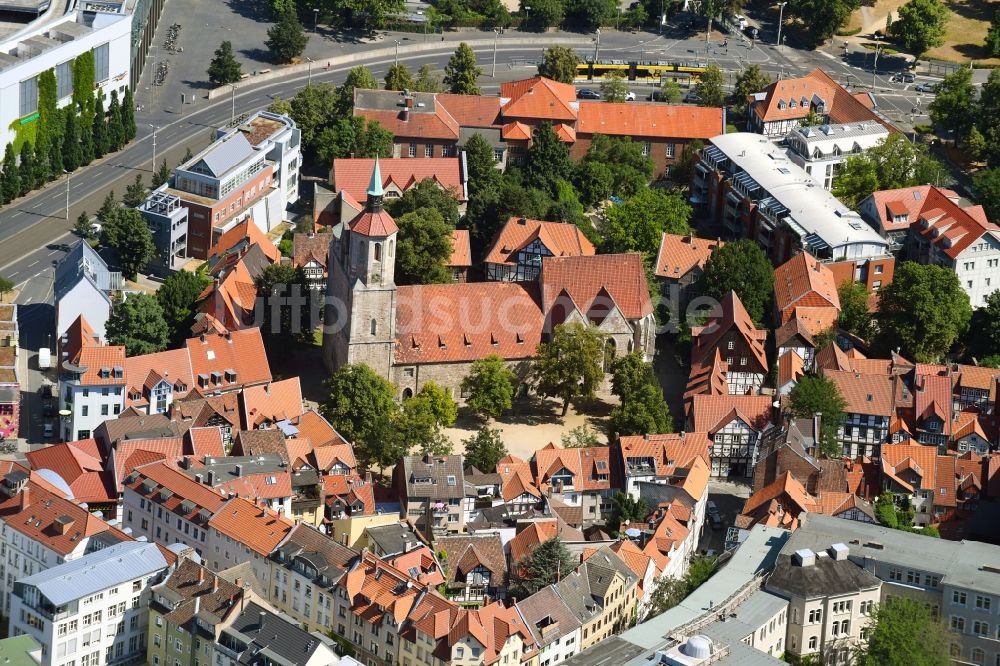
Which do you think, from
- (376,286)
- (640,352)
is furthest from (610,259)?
(376,286)

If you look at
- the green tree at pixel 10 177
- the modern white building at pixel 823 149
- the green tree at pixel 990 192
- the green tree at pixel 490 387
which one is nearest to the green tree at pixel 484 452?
the green tree at pixel 490 387

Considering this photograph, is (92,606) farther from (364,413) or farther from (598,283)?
(598,283)

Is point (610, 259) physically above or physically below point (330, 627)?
above

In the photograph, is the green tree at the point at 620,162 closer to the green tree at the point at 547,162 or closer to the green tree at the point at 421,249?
the green tree at the point at 547,162

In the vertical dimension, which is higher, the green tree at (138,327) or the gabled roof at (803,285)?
the gabled roof at (803,285)

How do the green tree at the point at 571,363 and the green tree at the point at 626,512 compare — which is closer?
the green tree at the point at 626,512

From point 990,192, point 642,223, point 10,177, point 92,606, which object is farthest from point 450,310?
point 990,192

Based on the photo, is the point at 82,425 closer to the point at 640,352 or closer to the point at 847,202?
the point at 640,352
